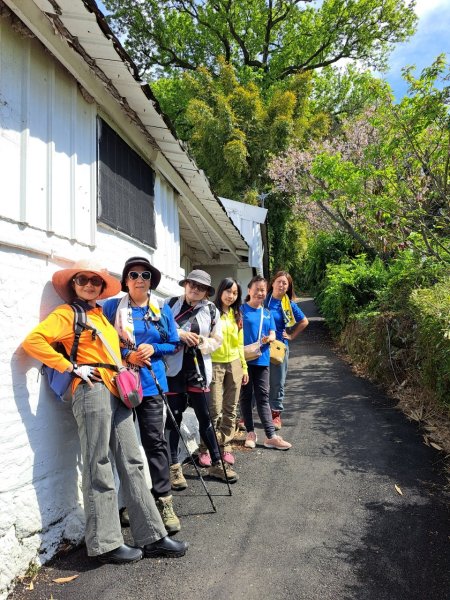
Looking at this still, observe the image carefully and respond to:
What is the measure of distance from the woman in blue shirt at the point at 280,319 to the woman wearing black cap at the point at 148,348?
2542mm

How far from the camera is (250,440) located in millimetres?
5270

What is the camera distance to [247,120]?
18094 mm

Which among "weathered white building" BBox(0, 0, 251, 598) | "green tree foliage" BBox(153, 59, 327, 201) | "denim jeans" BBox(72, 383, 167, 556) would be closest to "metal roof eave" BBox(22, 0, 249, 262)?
"weathered white building" BBox(0, 0, 251, 598)

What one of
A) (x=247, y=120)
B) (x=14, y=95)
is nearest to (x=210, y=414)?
(x=14, y=95)

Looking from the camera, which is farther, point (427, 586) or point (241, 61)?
point (241, 61)

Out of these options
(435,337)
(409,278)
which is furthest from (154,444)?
(409,278)

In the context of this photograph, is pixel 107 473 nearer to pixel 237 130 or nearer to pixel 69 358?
pixel 69 358

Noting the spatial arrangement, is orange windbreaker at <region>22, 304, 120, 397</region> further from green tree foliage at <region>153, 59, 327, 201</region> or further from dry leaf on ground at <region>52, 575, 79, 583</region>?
green tree foliage at <region>153, 59, 327, 201</region>

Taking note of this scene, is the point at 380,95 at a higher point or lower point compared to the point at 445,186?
higher

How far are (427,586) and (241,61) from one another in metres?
26.4

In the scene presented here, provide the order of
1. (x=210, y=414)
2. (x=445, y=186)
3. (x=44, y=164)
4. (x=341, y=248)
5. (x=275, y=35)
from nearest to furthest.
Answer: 1. (x=44, y=164)
2. (x=210, y=414)
3. (x=445, y=186)
4. (x=341, y=248)
5. (x=275, y=35)

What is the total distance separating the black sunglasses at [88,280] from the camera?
314cm

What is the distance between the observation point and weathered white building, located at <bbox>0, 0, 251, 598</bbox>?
276 centimetres

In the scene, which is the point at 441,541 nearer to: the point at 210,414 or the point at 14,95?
the point at 210,414
